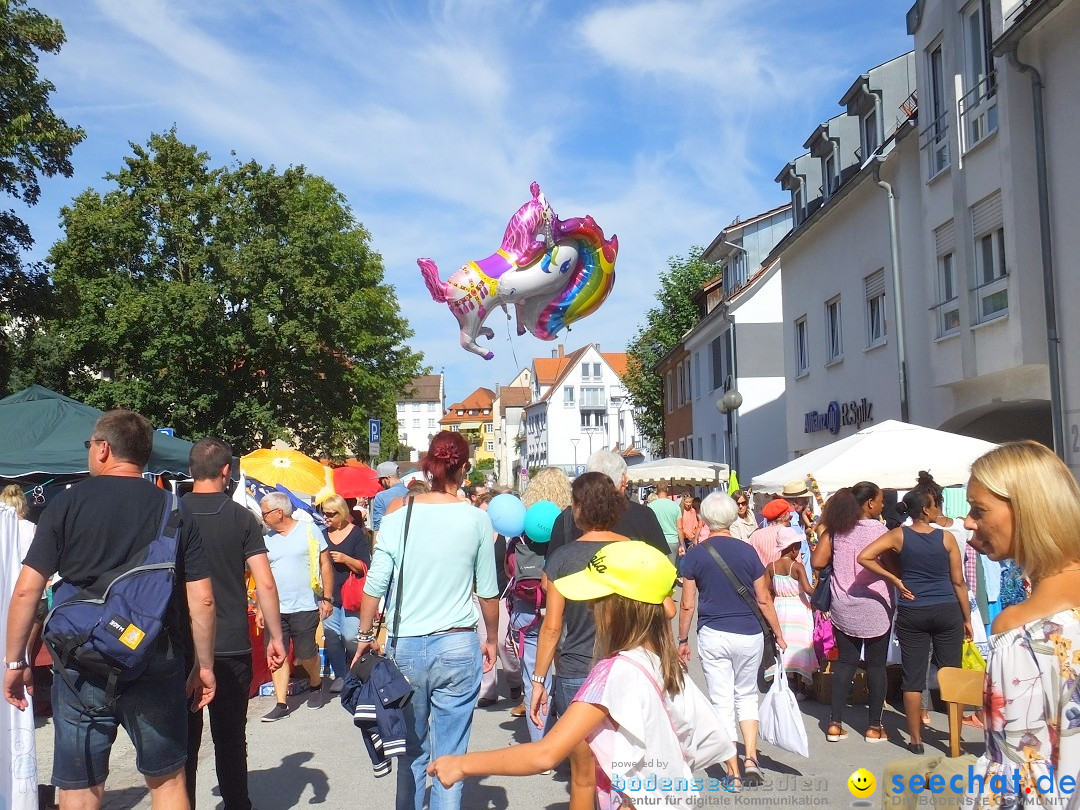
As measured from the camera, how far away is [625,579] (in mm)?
3133

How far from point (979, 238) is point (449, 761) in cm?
1380

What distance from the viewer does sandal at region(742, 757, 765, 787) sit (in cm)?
623

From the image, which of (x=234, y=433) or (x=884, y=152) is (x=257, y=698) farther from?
(x=234, y=433)

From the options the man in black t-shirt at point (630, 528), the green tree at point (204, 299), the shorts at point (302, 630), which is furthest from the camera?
the green tree at point (204, 299)

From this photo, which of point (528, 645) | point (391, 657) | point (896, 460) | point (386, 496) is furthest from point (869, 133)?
point (391, 657)

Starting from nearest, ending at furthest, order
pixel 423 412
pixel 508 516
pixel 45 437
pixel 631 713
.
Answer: pixel 631 713, pixel 508 516, pixel 45 437, pixel 423 412

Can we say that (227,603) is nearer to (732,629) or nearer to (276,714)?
(732,629)

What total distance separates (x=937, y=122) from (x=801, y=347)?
837 cm

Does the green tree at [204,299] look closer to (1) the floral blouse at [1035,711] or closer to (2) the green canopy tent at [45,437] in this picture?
(2) the green canopy tent at [45,437]

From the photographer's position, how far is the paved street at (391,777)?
5992 millimetres

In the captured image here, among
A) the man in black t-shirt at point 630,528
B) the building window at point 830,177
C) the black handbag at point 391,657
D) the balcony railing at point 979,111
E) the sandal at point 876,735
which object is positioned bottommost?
the sandal at point 876,735

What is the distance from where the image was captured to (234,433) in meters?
33.0

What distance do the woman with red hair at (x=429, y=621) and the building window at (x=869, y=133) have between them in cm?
1805

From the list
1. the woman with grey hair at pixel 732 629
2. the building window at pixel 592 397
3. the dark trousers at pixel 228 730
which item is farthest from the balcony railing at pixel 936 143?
the building window at pixel 592 397
